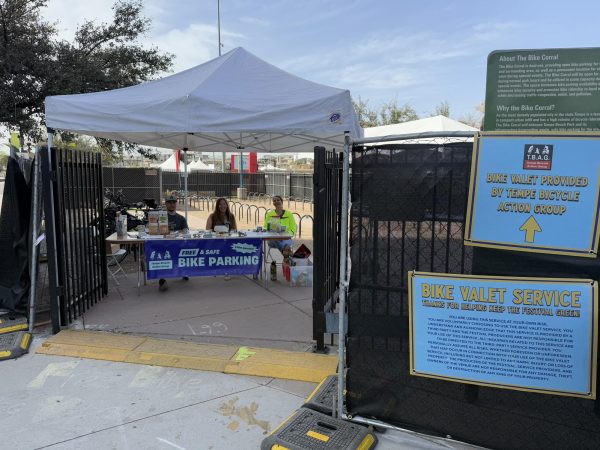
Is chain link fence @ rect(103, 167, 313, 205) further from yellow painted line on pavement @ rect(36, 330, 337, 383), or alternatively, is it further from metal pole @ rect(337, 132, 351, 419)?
metal pole @ rect(337, 132, 351, 419)

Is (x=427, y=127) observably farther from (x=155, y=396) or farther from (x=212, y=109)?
(x=155, y=396)

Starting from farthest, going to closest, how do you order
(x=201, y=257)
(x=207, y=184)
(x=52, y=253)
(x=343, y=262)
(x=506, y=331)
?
1. (x=207, y=184)
2. (x=201, y=257)
3. (x=52, y=253)
4. (x=343, y=262)
5. (x=506, y=331)

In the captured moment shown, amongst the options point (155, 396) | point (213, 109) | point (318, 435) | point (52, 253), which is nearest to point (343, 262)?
point (318, 435)

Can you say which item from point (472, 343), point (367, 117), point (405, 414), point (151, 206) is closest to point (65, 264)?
point (405, 414)

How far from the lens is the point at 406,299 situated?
9.77 feet

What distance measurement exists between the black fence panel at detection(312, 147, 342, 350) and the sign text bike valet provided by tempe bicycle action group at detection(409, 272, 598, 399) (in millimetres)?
1405

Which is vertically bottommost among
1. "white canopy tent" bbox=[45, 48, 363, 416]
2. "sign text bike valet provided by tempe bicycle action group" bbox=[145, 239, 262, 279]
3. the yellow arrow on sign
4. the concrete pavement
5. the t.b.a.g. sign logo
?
the concrete pavement

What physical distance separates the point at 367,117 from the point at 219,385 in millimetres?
39788

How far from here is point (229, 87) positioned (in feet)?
19.2

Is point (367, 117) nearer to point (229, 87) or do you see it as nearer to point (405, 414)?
point (229, 87)

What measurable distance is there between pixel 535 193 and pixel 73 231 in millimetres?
5259

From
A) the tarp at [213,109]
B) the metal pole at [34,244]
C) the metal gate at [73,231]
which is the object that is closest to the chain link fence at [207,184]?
the metal gate at [73,231]

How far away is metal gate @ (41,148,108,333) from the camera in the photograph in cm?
523

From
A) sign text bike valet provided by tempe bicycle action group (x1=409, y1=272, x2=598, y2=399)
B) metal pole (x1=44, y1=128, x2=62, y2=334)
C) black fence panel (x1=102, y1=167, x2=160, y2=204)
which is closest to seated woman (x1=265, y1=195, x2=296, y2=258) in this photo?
metal pole (x1=44, y1=128, x2=62, y2=334)
